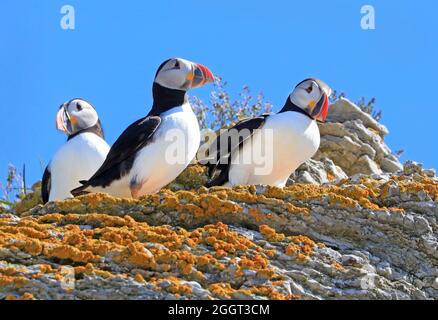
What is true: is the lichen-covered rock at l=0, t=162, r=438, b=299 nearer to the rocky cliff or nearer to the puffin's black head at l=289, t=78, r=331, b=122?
the rocky cliff

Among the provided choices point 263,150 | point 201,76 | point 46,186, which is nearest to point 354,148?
point 263,150

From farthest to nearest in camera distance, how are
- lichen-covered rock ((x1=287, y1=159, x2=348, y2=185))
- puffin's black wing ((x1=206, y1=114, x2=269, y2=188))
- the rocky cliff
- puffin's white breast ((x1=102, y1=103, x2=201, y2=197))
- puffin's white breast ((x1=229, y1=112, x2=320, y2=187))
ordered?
lichen-covered rock ((x1=287, y1=159, x2=348, y2=185))
puffin's black wing ((x1=206, y1=114, x2=269, y2=188))
puffin's white breast ((x1=229, y1=112, x2=320, y2=187))
puffin's white breast ((x1=102, y1=103, x2=201, y2=197))
the rocky cliff

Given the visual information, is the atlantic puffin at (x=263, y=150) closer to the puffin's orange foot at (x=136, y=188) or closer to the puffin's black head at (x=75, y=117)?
the puffin's orange foot at (x=136, y=188)

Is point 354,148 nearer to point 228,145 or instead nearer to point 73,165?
point 228,145

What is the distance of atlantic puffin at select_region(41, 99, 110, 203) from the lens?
1573 cm

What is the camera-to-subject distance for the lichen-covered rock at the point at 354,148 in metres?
17.2

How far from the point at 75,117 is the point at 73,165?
31.4 inches

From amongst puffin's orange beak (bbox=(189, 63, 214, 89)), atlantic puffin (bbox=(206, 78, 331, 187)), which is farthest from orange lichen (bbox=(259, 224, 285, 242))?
puffin's orange beak (bbox=(189, 63, 214, 89))

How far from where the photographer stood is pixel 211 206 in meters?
11.7

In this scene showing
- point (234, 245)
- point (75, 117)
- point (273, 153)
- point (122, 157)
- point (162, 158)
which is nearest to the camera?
point (234, 245)

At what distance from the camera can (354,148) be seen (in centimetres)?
1728
